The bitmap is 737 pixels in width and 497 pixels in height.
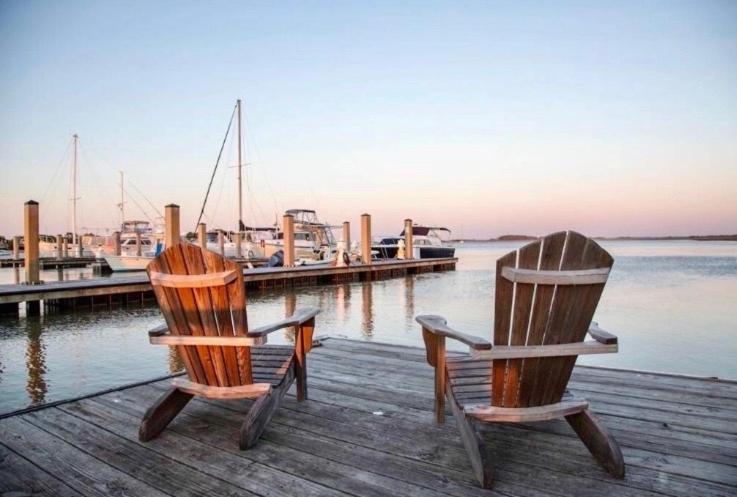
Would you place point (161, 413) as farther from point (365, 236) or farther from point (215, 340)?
point (365, 236)

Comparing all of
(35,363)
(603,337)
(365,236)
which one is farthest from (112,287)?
(603,337)

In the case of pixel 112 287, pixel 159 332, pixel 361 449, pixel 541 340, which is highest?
pixel 541 340

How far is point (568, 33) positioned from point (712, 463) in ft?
53.3

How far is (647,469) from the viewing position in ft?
6.51

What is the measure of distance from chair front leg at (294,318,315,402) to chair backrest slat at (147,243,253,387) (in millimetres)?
541

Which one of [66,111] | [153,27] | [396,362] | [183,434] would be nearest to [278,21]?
[153,27]

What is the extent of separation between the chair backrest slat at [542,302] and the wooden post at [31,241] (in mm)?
12300

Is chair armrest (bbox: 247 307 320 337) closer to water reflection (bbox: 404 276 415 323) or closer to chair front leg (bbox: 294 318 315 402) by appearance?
chair front leg (bbox: 294 318 315 402)

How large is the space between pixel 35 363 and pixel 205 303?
21.5ft

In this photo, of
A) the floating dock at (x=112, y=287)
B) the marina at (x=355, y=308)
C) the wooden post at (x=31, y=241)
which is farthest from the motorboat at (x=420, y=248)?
the wooden post at (x=31, y=241)

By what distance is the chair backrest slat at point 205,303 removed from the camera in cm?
213

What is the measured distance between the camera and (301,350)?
2.86 metres

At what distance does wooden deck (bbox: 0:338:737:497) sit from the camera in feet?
6.10

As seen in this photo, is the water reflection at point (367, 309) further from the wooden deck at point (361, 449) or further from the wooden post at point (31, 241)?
the wooden post at point (31, 241)
